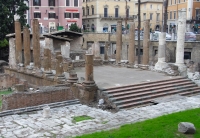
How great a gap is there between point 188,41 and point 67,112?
66.5ft

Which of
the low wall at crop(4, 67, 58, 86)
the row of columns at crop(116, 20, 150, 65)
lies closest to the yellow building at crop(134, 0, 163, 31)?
the row of columns at crop(116, 20, 150, 65)

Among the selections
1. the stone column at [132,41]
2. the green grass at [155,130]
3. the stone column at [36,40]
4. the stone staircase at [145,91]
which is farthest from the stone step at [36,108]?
the stone column at [132,41]

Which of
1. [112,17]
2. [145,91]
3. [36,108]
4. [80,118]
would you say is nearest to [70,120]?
[80,118]

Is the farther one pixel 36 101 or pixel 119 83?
pixel 119 83

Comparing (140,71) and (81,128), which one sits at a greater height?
(140,71)

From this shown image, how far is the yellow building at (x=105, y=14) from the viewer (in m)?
50.2

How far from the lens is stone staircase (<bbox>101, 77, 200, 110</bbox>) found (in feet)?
46.8

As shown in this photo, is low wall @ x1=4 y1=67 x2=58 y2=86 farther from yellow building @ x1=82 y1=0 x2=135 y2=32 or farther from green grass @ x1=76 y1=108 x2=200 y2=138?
yellow building @ x1=82 y1=0 x2=135 y2=32

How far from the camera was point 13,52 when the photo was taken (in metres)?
27.6

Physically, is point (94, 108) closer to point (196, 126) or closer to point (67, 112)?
point (67, 112)

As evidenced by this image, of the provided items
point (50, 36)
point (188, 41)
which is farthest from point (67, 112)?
point (188, 41)

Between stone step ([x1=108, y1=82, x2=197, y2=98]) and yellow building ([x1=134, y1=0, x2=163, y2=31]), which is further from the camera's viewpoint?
yellow building ([x1=134, y1=0, x2=163, y2=31])

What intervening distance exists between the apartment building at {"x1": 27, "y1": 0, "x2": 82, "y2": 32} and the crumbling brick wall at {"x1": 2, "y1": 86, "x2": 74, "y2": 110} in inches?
1293

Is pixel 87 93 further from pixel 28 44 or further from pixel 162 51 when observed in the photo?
pixel 28 44
